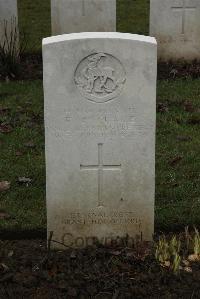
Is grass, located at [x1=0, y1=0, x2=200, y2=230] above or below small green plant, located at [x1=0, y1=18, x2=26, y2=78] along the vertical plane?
below

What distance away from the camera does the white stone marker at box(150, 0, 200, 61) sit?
31.6 feet

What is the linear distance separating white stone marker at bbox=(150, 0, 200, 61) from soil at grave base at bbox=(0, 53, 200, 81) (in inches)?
6.7

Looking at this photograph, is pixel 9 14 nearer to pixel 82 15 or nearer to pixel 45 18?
pixel 82 15

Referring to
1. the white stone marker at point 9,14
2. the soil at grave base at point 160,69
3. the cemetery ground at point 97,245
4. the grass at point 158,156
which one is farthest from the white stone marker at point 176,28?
the white stone marker at point 9,14

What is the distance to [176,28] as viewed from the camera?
9789 millimetres

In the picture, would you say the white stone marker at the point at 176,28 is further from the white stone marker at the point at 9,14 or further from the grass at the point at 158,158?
the white stone marker at the point at 9,14

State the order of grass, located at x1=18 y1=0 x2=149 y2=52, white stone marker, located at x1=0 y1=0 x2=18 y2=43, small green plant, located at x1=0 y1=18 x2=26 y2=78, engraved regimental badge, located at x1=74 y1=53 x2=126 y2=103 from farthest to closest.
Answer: grass, located at x1=18 y1=0 x2=149 y2=52, white stone marker, located at x1=0 y1=0 x2=18 y2=43, small green plant, located at x1=0 y1=18 x2=26 y2=78, engraved regimental badge, located at x1=74 y1=53 x2=126 y2=103

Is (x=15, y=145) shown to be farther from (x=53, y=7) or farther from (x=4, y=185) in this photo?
(x=53, y=7)

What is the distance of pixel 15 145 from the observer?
21.8ft

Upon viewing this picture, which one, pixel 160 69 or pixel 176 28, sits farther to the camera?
pixel 176 28

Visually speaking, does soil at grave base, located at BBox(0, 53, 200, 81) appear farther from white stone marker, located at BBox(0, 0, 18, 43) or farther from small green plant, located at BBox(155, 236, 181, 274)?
small green plant, located at BBox(155, 236, 181, 274)

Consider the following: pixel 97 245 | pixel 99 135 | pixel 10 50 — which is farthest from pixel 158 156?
pixel 10 50

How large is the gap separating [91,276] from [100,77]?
4.24 ft

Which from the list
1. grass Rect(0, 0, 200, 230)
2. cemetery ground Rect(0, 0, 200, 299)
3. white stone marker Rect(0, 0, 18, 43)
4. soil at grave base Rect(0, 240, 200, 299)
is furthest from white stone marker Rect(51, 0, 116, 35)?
soil at grave base Rect(0, 240, 200, 299)
